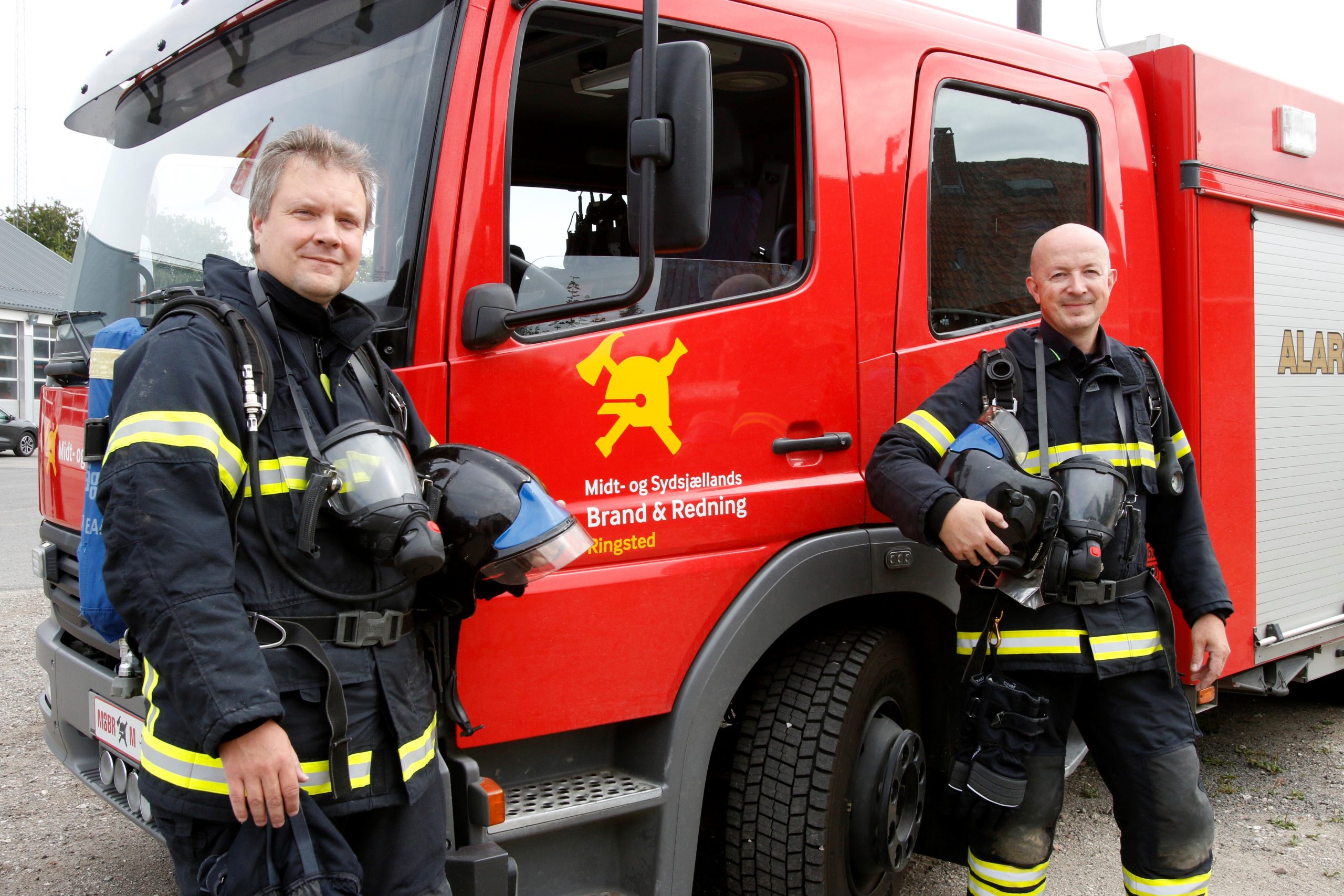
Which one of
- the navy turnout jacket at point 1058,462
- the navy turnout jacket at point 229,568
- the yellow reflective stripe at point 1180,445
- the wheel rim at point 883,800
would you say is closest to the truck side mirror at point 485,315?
the navy turnout jacket at point 229,568

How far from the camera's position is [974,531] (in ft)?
7.79

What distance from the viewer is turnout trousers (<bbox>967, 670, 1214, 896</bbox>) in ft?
8.38

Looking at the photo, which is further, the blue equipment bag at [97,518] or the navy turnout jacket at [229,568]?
the blue equipment bag at [97,518]

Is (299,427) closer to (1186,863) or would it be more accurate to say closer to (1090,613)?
(1090,613)

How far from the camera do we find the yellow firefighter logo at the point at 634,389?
234 cm

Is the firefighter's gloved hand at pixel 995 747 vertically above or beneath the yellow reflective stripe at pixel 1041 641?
beneath

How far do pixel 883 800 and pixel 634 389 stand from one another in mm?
1210

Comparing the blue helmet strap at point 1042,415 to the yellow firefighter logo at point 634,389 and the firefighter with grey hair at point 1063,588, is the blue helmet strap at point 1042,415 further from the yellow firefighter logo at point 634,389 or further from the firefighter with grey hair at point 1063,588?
the yellow firefighter logo at point 634,389

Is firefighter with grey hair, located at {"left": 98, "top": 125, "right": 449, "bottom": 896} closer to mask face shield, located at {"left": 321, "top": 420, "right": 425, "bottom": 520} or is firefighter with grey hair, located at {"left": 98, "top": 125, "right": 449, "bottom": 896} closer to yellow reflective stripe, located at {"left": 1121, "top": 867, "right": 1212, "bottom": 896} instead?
mask face shield, located at {"left": 321, "top": 420, "right": 425, "bottom": 520}

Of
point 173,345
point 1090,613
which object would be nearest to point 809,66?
point 1090,613

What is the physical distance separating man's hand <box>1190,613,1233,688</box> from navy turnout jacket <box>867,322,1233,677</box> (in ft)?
0.08

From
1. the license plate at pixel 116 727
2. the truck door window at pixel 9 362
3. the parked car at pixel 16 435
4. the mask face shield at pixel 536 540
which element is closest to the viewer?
the mask face shield at pixel 536 540

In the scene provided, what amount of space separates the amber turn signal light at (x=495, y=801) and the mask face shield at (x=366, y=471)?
67 centimetres

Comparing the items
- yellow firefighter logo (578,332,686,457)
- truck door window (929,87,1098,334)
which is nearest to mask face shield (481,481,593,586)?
yellow firefighter logo (578,332,686,457)
